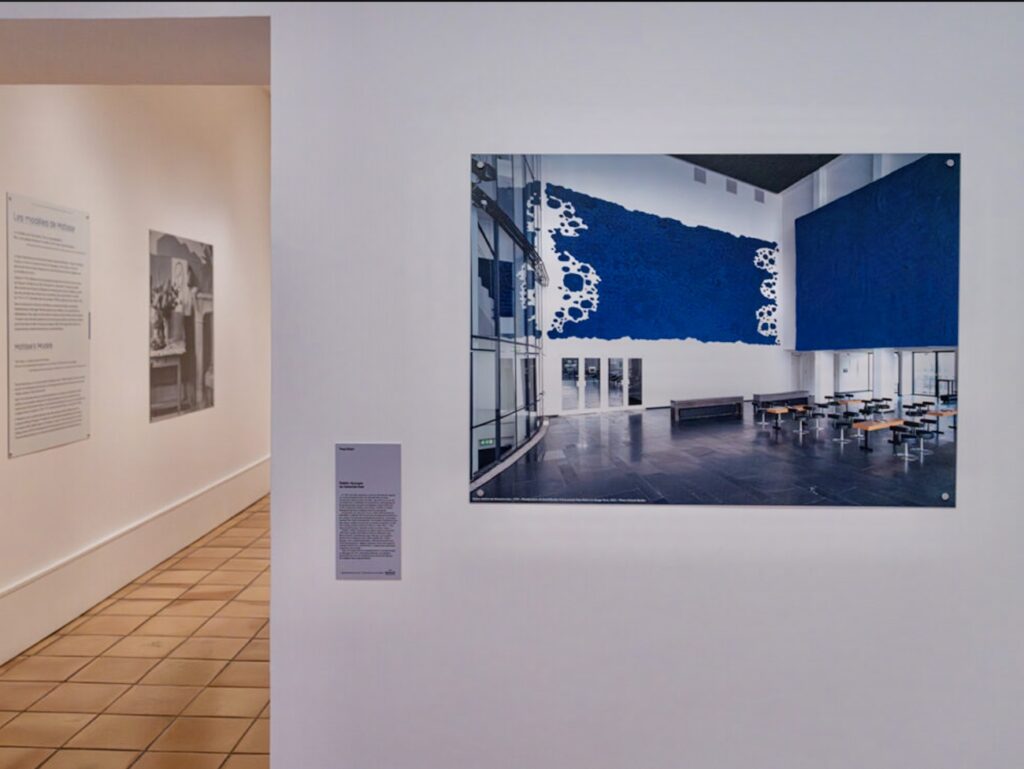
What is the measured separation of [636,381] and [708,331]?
0.29 metres

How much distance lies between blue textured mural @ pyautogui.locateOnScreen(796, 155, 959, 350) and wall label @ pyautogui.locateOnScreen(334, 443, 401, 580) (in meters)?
1.38

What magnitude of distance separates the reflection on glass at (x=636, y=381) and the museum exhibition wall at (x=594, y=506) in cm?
35

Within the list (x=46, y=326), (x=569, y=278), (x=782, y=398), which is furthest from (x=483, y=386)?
(x=46, y=326)

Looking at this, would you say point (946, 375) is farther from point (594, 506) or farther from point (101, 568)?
point (101, 568)

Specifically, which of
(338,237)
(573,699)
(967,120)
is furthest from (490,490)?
(967,120)

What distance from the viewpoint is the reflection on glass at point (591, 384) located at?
2084mm

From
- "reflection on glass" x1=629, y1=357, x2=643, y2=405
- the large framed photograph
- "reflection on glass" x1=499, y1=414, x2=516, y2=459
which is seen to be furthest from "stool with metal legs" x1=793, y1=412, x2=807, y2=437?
"reflection on glass" x1=499, y1=414, x2=516, y2=459

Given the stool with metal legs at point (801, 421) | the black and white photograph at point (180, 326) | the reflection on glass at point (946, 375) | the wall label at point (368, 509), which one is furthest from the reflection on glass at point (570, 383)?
the black and white photograph at point (180, 326)

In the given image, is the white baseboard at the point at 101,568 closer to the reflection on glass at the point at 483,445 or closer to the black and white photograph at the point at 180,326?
the black and white photograph at the point at 180,326

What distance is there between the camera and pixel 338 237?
2000 millimetres

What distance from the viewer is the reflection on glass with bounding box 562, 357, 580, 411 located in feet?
6.82

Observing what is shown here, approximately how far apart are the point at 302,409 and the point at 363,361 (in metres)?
0.24

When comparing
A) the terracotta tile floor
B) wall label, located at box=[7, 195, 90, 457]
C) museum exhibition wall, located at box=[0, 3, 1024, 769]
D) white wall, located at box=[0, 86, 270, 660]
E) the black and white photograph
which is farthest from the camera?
the black and white photograph

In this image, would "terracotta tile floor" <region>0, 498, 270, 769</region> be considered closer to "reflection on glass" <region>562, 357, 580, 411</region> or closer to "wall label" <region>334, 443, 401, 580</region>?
"wall label" <region>334, 443, 401, 580</region>
